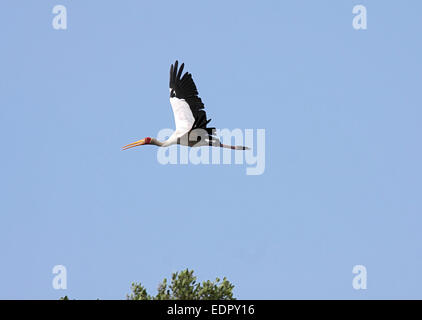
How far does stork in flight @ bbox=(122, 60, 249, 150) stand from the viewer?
25.9m

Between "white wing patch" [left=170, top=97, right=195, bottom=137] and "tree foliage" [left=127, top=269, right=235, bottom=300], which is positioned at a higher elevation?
"white wing patch" [left=170, top=97, right=195, bottom=137]

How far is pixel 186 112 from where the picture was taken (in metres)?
26.4

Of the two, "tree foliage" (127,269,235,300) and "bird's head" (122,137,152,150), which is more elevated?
"bird's head" (122,137,152,150)

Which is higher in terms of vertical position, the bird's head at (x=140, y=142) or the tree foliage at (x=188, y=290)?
the bird's head at (x=140, y=142)

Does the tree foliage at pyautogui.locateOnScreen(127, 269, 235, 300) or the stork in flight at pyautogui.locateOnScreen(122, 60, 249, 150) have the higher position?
the stork in flight at pyautogui.locateOnScreen(122, 60, 249, 150)

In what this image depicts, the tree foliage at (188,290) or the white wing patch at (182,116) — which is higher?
the white wing patch at (182,116)

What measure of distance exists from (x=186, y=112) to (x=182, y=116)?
0.63 feet

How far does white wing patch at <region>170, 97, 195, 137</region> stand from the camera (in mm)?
26281

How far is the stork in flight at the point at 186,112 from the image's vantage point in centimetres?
2594
